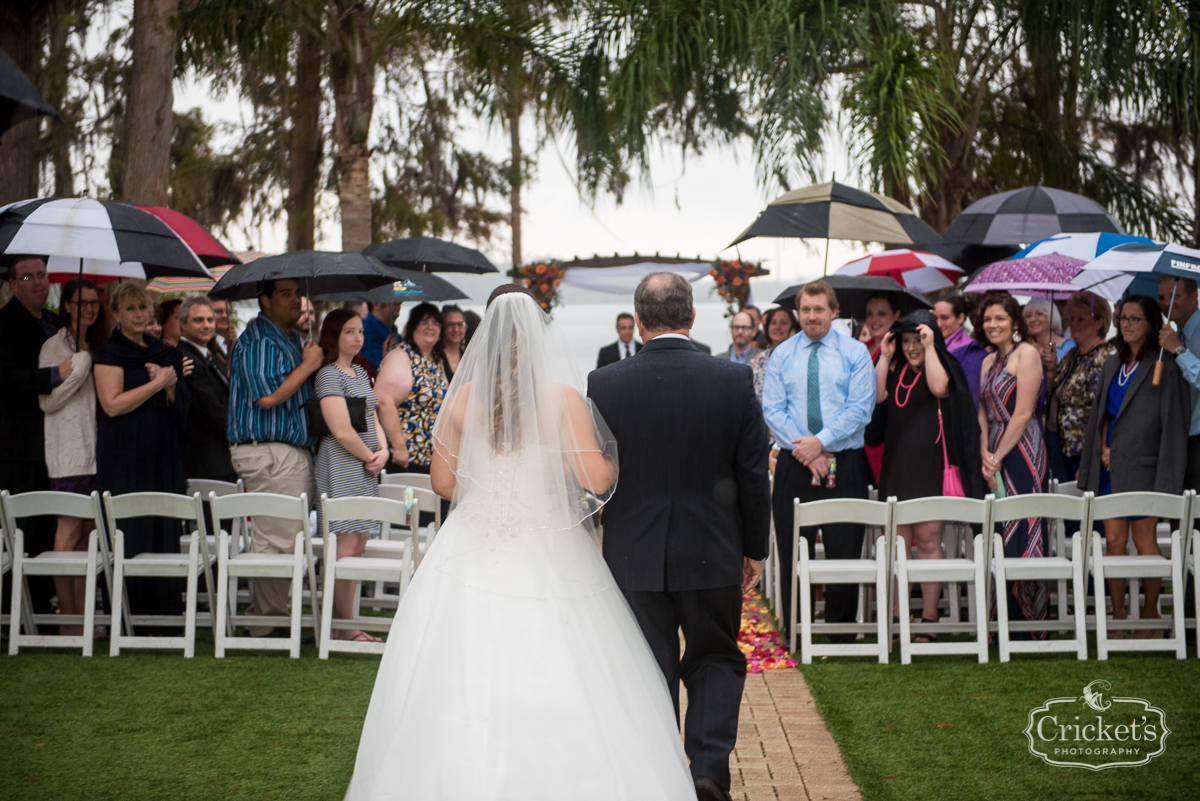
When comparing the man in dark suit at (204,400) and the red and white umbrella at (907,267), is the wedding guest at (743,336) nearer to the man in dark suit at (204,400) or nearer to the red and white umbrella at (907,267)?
the red and white umbrella at (907,267)

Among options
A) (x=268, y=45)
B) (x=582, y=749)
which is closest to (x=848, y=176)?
(x=268, y=45)

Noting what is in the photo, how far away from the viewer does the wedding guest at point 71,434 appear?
664 cm

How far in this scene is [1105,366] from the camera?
6750mm

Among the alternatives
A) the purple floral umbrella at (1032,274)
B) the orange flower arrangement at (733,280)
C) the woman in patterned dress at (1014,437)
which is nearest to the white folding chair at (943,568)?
the woman in patterned dress at (1014,437)

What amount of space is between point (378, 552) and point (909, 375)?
3384mm

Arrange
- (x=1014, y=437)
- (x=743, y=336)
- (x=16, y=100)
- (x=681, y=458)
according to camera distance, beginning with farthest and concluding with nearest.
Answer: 1. (x=743, y=336)
2. (x=1014, y=437)
3. (x=681, y=458)
4. (x=16, y=100)

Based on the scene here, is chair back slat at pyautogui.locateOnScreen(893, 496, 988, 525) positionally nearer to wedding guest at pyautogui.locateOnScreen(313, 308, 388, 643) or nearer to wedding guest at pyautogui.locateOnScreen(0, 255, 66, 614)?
wedding guest at pyautogui.locateOnScreen(313, 308, 388, 643)

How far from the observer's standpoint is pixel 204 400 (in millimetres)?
7434

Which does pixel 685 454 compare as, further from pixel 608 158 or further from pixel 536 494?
pixel 608 158

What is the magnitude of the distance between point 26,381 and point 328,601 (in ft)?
7.34

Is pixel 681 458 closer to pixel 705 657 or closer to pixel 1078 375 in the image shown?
pixel 705 657

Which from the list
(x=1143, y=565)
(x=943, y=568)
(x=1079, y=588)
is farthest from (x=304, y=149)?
(x=1143, y=565)

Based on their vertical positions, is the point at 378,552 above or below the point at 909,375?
below

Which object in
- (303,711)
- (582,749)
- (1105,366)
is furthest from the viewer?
(1105,366)
